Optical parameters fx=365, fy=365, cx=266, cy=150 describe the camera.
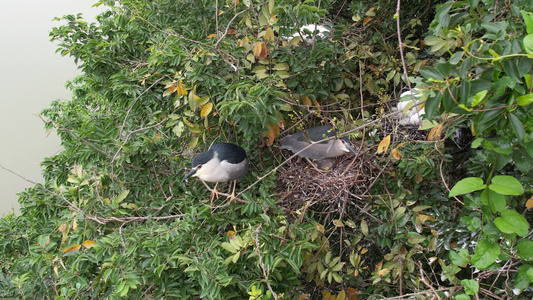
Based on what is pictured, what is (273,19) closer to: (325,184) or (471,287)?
(325,184)

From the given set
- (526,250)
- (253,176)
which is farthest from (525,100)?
(253,176)

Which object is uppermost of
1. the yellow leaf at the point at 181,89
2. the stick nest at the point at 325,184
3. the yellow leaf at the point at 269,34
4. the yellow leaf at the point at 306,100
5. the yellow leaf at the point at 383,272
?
the yellow leaf at the point at 269,34

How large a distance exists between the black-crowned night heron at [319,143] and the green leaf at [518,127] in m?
1.12

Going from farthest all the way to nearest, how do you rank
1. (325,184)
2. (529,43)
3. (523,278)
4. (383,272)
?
(325,184) → (383,272) → (523,278) → (529,43)

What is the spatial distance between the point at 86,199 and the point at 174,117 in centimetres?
57

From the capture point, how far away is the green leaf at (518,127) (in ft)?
2.54

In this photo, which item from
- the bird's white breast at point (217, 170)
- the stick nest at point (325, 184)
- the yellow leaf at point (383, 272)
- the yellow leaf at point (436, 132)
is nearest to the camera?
the yellow leaf at point (436, 132)

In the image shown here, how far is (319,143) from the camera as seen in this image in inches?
77.7

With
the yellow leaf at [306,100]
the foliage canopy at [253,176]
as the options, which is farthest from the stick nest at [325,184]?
the yellow leaf at [306,100]

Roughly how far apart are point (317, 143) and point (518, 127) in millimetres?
1207

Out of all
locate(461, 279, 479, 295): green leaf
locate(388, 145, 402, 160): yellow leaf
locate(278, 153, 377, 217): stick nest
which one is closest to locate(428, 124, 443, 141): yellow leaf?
locate(388, 145, 402, 160): yellow leaf

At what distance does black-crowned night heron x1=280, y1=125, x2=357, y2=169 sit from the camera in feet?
6.38

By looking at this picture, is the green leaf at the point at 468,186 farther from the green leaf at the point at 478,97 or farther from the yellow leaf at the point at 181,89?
the yellow leaf at the point at 181,89

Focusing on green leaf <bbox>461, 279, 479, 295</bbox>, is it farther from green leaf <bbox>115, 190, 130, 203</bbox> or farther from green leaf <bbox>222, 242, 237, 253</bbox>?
green leaf <bbox>115, 190, 130, 203</bbox>
